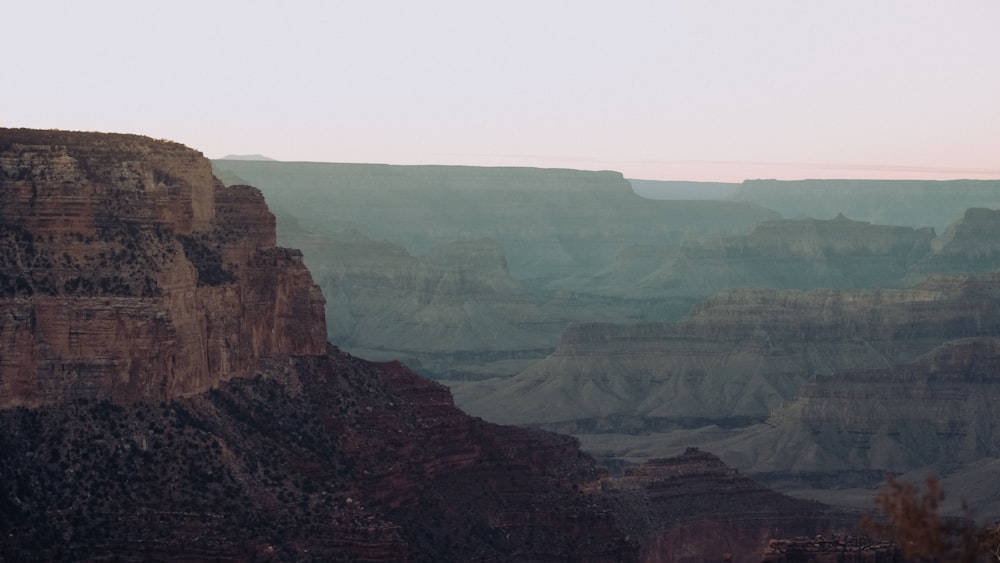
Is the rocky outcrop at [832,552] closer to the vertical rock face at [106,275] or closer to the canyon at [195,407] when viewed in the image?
the canyon at [195,407]

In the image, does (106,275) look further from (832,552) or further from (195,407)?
(832,552)

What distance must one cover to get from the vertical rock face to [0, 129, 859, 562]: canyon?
0.20 feet

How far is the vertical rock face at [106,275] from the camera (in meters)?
62.4

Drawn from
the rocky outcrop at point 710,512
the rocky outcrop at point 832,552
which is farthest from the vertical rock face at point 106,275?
the rocky outcrop at point 710,512

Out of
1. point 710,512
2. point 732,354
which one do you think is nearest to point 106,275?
point 710,512

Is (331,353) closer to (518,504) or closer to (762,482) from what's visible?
(518,504)

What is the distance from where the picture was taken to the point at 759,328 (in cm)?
16500

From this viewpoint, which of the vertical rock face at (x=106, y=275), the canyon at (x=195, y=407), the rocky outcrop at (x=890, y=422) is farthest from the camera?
the rocky outcrop at (x=890, y=422)

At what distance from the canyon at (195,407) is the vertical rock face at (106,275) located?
6cm

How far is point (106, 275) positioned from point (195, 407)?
4.71 m

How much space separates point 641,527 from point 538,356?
10363 cm

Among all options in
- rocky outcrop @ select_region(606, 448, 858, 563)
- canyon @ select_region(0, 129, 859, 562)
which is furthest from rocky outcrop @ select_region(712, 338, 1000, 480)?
canyon @ select_region(0, 129, 859, 562)

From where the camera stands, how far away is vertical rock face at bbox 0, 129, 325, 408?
62438 mm

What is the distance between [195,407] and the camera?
6538 centimetres
